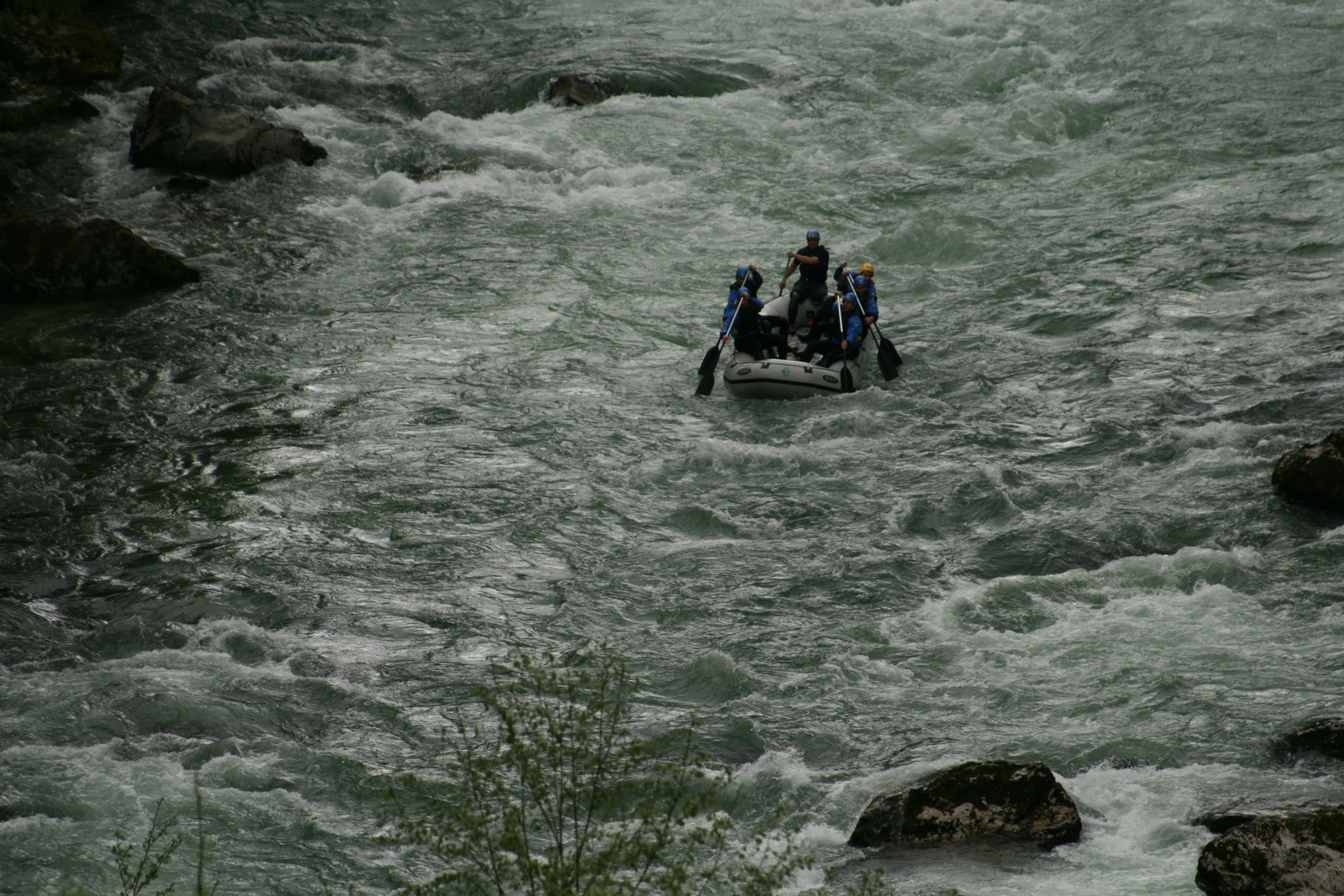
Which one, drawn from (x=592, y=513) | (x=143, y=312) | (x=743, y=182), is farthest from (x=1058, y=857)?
(x=743, y=182)

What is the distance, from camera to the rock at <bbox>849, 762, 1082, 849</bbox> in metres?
5.65

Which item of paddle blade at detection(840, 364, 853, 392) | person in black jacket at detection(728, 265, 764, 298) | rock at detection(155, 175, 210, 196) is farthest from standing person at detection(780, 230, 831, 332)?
rock at detection(155, 175, 210, 196)

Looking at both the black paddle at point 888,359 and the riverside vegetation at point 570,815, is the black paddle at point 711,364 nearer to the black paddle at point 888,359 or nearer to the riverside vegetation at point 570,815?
the black paddle at point 888,359

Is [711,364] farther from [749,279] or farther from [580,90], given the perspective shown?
[580,90]

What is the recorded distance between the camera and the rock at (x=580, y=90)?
18.6 meters

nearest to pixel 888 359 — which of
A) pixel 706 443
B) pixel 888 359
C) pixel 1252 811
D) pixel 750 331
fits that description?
pixel 888 359

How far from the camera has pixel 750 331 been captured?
11.8 m

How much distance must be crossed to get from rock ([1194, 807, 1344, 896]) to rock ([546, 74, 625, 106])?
15646 millimetres

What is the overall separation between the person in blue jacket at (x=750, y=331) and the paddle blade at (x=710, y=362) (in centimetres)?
25

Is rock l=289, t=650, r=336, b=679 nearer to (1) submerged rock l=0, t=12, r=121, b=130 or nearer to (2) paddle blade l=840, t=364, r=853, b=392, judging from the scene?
(2) paddle blade l=840, t=364, r=853, b=392

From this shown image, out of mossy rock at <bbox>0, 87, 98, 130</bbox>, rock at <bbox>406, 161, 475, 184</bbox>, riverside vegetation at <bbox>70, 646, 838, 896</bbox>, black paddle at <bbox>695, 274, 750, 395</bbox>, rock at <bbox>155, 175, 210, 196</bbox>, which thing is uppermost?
mossy rock at <bbox>0, 87, 98, 130</bbox>

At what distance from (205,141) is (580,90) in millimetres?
5576

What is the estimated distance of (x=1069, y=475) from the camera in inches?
377

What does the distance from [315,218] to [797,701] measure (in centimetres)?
1075
